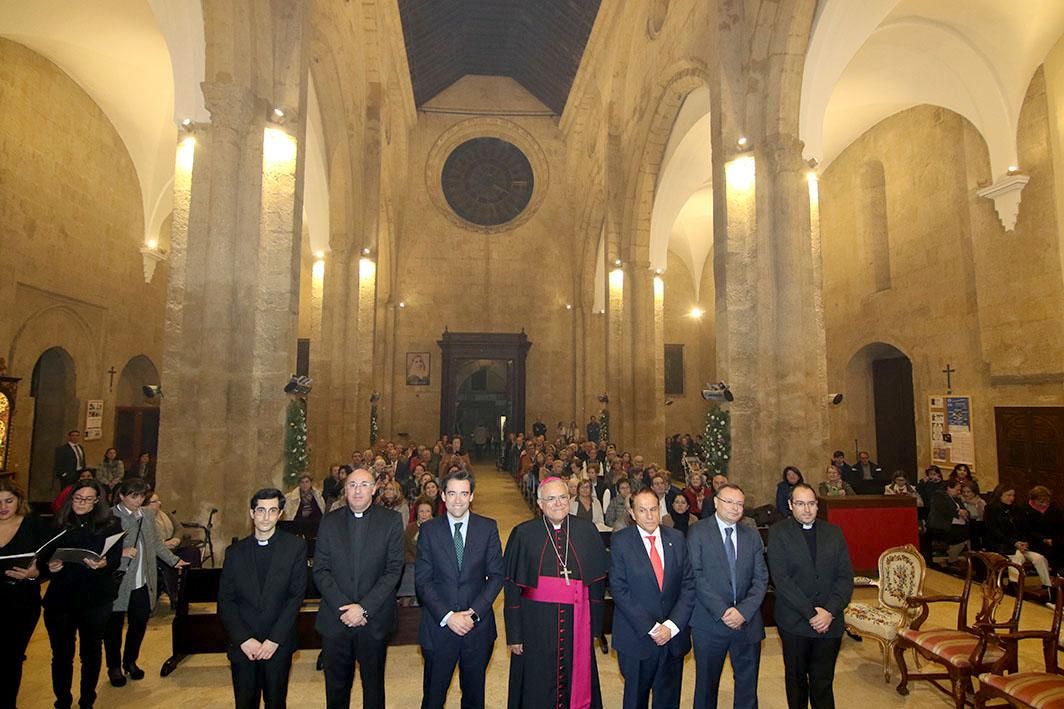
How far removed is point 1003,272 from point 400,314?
15.8 m

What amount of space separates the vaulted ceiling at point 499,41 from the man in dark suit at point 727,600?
1568cm

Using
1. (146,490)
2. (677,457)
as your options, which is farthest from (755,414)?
(677,457)

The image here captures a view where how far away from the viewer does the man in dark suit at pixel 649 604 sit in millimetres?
3141

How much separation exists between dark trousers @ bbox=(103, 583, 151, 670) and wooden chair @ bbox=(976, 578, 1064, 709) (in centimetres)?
522

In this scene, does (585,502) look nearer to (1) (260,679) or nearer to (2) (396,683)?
(2) (396,683)

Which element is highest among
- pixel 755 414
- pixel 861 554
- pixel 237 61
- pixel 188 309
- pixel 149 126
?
pixel 149 126

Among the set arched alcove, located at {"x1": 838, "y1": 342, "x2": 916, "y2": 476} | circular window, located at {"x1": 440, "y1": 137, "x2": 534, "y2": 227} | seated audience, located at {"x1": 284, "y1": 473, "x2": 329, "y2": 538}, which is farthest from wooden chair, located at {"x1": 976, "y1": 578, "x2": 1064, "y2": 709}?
circular window, located at {"x1": 440, "y1": 137, "x2": 534, "y2": 227}

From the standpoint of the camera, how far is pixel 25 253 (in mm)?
10133

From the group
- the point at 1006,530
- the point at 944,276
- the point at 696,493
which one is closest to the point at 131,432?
the point at 696,493

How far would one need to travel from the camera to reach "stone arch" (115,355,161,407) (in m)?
13.6

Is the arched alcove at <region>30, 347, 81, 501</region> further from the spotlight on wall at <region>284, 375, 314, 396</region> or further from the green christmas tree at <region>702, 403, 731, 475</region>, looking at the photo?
the green christmas tree at <region>702, 403, 731, 475</region>

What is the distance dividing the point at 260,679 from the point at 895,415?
1392 cm

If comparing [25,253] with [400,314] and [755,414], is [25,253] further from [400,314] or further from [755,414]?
[755,414]

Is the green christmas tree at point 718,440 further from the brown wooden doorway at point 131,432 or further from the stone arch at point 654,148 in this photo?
the brown wooden doorway at point 131,432
